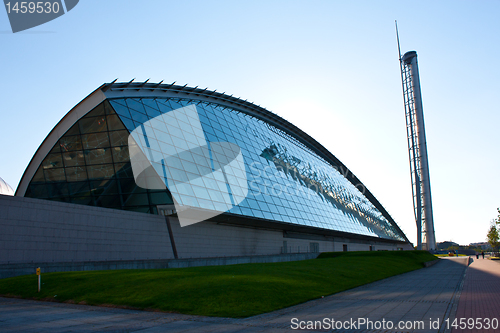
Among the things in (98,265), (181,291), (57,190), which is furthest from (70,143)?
(181,291)

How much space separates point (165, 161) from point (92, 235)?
7.58 m

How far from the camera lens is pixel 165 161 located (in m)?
26.4

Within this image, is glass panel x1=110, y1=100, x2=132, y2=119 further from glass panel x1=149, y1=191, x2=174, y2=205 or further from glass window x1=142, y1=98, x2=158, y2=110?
glass panel x1=149, y1=191, x2=174, y2=205

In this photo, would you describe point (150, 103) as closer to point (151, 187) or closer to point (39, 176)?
point (151, 187)

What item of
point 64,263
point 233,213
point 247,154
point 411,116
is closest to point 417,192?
point 411,116

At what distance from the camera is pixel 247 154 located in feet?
126

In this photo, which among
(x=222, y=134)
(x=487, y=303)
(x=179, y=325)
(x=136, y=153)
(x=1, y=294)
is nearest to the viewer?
(x=179, y=325)

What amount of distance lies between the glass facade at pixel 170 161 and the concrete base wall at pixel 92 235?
220cm

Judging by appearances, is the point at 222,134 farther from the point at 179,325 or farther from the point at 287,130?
the point at 179,325

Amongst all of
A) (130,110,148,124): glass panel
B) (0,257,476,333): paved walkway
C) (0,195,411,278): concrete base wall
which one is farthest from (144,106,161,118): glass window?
(0,257,476,333): paved walkway

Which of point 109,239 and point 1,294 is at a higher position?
point 109,239

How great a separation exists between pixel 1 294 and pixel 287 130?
4979 cm

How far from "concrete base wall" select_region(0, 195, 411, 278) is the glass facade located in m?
2.20

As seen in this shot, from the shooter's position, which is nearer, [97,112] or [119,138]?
[119,138]
